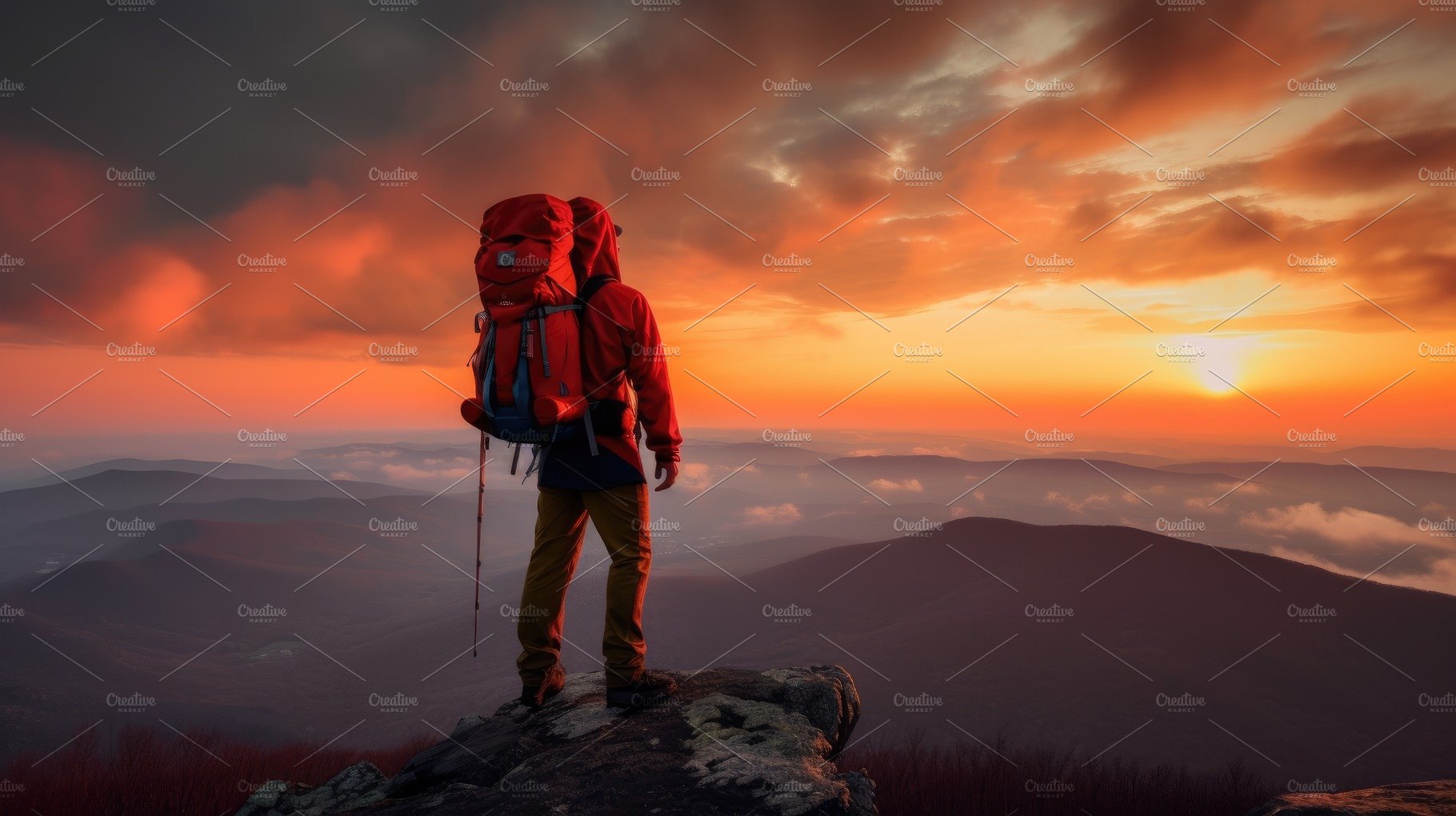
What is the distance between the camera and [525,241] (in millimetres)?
4984

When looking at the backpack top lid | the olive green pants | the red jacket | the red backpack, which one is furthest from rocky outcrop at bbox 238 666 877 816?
the backpack top lid

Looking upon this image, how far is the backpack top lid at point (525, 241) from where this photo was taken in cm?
493

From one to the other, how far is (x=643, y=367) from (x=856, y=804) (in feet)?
10.5

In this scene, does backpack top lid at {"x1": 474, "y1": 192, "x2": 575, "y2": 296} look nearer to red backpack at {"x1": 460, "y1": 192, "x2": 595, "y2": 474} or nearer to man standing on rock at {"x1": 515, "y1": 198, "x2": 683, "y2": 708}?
red backpack at {"x1": 460, "y1": 192, "x2": 595, "y2": 474}

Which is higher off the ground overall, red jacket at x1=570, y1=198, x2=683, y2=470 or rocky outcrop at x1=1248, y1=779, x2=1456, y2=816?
red jacket at x1=570, y1=198, x2=683, y2=470

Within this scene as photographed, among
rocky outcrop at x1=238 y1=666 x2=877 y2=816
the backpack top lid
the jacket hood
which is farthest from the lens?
the jacket hood

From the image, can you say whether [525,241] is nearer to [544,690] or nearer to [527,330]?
[527,330]

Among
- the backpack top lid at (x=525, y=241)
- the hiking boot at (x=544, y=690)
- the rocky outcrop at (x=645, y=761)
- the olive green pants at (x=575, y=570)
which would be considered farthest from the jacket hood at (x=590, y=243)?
the rocky outcrop at (x=645, y=761)

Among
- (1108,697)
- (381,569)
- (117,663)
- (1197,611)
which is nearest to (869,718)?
(1108,697)

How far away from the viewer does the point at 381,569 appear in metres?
156

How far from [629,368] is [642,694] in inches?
98.3

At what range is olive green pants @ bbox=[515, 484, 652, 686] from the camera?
501 centimetres

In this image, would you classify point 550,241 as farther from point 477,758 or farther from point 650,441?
point 477,758

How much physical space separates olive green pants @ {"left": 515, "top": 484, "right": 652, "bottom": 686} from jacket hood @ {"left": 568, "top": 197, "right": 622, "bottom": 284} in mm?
1842
